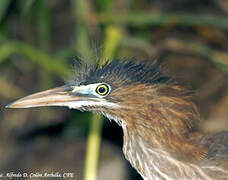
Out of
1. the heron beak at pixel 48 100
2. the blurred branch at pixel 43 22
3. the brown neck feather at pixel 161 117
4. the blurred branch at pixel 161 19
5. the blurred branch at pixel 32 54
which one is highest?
the blurred branch at pixel 43 22

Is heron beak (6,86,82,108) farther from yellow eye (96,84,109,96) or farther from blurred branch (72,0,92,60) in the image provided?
blurred branch (72,0,92,60)

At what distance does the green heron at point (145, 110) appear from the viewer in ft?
7.52

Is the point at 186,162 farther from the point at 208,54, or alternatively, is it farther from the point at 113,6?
the point at 113,6

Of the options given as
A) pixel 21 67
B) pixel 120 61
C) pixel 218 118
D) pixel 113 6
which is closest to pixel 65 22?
pixel 21 67

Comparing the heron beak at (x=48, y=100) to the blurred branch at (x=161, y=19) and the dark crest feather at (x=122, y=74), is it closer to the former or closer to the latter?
the dark crest feather at (x=122, y=74)

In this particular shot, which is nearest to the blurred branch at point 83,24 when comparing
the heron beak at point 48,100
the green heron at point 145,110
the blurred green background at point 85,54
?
the blurred green background at point 85,54

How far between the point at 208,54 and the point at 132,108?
1.65 metres

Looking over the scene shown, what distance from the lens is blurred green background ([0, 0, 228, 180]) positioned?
386 centimetres

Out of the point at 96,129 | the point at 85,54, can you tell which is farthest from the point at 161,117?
the point at 85,54

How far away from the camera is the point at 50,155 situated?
443 cm

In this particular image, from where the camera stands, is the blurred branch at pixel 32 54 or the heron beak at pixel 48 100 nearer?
the heron beak at pixel 48 100

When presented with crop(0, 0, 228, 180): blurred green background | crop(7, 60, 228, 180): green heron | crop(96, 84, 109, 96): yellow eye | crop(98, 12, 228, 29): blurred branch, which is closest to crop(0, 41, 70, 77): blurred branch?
crop(0, 0, 228, 180): blurred green background

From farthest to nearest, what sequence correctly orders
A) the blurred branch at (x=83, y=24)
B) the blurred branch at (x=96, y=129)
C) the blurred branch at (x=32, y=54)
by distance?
1. the blurred branch at (x=83, y=24)
2. the blurred branch at (x=32, y=54)
3. the blurred branch at (x=96, y=129)

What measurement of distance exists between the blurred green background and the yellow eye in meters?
1.23
